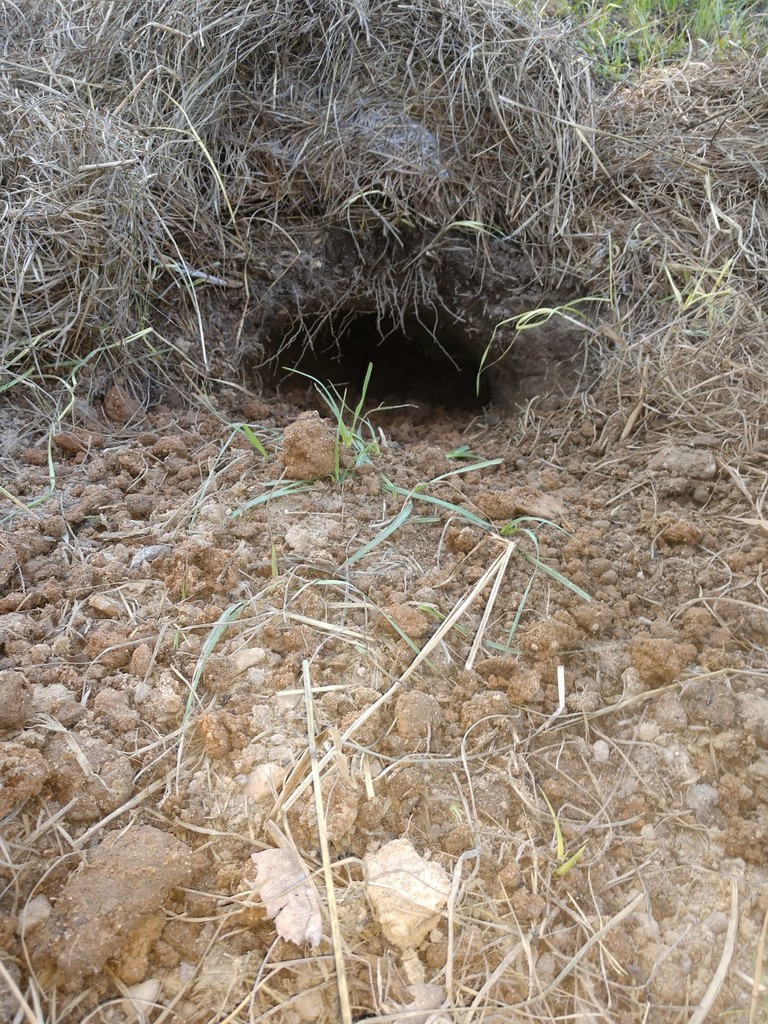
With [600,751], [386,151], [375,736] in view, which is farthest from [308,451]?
[386,151]

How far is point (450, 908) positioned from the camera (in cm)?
105

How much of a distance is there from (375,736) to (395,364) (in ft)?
7.38

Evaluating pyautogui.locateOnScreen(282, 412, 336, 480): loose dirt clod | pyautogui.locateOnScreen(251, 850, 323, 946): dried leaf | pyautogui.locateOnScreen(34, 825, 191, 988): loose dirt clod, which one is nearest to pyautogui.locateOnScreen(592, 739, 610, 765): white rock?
pyautogui.locateOnScreen(251, 850, 323, 946): dried leaf

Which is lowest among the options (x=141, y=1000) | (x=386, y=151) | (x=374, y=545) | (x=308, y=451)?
(x=141, y=1000)

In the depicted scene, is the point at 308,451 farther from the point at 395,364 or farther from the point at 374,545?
the point at 395,364

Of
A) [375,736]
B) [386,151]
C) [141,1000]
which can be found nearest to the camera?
[141,1000]

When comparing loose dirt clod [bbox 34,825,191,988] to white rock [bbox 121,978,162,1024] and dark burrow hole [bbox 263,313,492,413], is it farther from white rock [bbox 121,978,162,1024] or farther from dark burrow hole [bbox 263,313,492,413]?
dark burrow hole [bbox 263,313,492,413]

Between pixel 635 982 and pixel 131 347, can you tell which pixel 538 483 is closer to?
pixel 635 982

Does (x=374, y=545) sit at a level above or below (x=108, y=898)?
above

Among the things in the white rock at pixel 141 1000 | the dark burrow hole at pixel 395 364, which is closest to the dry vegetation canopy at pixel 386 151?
the dark burrow hole at pixel 395 364

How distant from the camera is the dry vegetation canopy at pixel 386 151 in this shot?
2213mm

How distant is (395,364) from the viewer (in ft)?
10.6

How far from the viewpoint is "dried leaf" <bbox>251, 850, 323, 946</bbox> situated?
1.03m

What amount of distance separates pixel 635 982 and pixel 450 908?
0.94 ft
